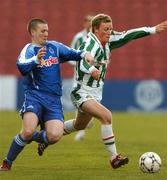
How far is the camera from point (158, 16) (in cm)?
2617

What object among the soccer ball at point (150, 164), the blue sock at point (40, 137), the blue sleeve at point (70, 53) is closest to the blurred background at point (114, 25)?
the blue sock at point (40, 137)

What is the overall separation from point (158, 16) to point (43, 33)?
1706 cm

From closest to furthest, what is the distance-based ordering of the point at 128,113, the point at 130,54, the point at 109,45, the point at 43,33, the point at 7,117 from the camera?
the point at 43,33 < the point at 109,45 < the point at 7,117 < the point at 128,113 < the point at 130,54

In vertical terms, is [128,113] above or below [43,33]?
below

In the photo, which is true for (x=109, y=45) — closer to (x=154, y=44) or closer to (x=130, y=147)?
(x=130, y=147)

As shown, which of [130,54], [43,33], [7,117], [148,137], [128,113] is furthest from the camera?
[130,54]

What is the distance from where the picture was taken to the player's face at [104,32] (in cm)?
1012

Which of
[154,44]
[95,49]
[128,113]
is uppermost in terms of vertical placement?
[95,49]

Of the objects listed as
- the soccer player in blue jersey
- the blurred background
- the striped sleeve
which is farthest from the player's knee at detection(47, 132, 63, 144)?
the blurred background

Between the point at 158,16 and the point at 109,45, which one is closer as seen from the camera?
the point at 109,45

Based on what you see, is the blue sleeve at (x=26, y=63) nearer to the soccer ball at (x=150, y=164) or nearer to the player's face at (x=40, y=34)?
the player's face at (x=40, y=34)

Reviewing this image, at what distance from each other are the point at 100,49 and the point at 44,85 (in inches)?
41.8

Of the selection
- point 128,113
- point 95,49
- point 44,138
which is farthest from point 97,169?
point 128,113

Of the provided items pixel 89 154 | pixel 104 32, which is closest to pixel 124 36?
pixel 104 32
